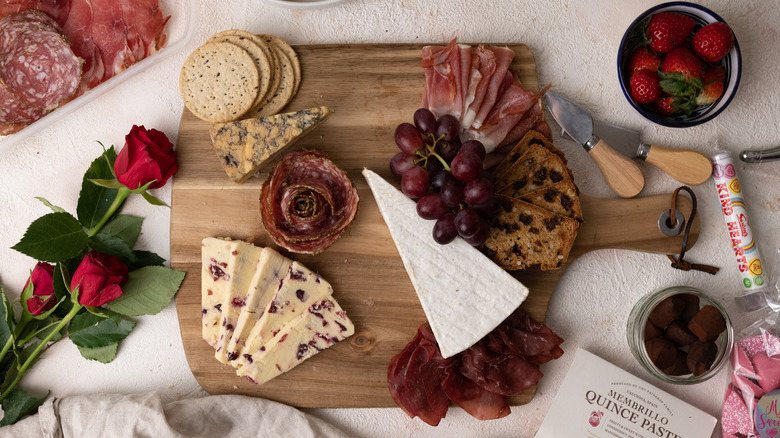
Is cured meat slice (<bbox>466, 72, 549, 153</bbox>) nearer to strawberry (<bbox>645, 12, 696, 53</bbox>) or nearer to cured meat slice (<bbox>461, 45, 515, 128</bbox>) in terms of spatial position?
cured meat slice (<bbox>461, 45, 515, 128</bbox>)

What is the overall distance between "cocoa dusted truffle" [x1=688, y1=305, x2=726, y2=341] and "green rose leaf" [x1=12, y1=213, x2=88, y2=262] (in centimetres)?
192

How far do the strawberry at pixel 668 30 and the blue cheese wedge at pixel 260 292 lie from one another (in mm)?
1330

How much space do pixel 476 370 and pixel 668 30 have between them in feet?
3.89

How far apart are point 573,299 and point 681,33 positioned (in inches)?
35.2

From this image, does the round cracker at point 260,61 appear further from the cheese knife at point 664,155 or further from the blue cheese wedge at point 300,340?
the cheese knife at point 664,155

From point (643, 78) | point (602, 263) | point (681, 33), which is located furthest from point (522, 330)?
point (681, 33)

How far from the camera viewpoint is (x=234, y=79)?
156 centimetres

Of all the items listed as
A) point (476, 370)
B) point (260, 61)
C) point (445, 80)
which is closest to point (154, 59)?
point (260, 61)

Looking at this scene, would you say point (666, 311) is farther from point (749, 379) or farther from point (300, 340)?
point (300, 340)

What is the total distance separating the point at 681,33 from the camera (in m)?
1.54

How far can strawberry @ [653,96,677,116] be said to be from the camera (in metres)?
1.56

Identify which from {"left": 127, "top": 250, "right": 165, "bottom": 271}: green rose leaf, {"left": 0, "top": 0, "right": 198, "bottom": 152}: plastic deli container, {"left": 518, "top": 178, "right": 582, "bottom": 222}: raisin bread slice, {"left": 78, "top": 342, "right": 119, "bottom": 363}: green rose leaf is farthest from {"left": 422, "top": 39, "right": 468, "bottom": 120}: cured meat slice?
{"left": 78, "top": 342, "right": 119, "bottom": 363}: green rose leaf

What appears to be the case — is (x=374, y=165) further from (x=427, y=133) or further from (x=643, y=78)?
(x=643, y=78)

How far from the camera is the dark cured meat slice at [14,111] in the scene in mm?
1615
